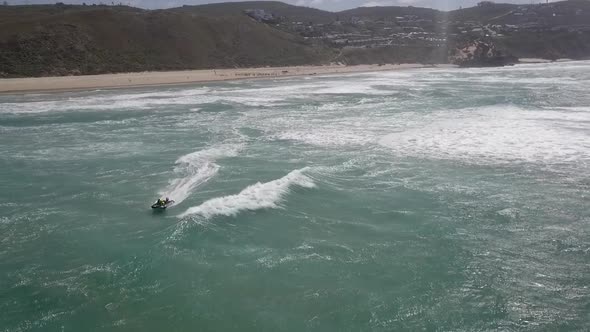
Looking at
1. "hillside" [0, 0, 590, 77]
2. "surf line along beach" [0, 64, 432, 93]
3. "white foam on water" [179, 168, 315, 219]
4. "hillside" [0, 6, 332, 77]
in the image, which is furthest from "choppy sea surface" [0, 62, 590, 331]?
"hillside" [0, 0, 590, 77]

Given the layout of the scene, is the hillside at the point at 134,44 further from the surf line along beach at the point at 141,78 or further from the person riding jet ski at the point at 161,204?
the person riding jet ski at the point at 161,204

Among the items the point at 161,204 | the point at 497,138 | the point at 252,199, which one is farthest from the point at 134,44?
the point at 252,199

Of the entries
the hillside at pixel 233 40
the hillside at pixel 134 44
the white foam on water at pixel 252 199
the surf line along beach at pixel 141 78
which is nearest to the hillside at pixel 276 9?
the hillside at pixel 233 40

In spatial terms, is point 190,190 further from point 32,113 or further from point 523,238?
point 32,113

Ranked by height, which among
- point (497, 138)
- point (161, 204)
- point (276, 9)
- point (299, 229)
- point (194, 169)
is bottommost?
point (299, 229)

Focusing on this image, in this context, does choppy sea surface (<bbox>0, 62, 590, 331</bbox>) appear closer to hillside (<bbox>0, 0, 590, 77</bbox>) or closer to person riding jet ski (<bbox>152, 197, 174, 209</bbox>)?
person riding jet ski (<bbox>152, 197, 174, 209</bbox>)

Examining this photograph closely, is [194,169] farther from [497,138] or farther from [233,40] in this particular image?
[233,40]

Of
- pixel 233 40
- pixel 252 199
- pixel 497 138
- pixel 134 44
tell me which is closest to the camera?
pixel 252 199
